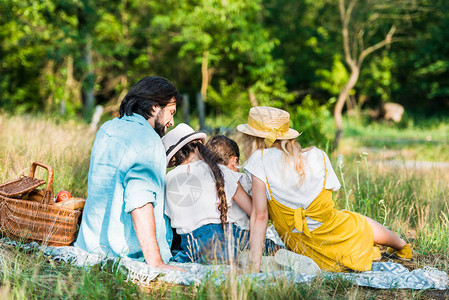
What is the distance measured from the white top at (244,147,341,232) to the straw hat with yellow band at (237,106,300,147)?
11 cm

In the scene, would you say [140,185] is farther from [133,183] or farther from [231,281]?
[231,281]

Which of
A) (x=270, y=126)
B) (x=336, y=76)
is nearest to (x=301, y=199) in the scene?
(x=270, y=126)

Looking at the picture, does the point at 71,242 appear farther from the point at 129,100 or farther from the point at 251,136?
the point at 251,136

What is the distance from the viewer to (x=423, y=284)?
119 inches

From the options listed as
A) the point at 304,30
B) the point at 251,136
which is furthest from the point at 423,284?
the point at 304,30

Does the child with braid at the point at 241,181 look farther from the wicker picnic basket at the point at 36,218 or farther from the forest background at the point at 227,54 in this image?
the forest background at the point at 227,54

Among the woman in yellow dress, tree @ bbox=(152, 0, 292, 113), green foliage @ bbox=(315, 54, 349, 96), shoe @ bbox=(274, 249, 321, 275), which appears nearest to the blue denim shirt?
the woman in yellow dress

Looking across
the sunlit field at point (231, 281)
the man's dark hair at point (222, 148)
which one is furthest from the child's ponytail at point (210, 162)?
the sunlit field at point (231, 281)

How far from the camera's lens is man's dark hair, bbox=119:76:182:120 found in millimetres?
3201

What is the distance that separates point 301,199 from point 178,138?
1.00m

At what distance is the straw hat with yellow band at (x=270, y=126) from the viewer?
3.29m

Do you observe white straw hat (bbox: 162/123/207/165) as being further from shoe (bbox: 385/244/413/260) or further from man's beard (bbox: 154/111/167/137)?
shoe (bbox: 385/244/413/260)

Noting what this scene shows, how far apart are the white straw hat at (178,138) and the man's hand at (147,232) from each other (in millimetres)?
510

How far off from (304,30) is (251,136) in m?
22.4
